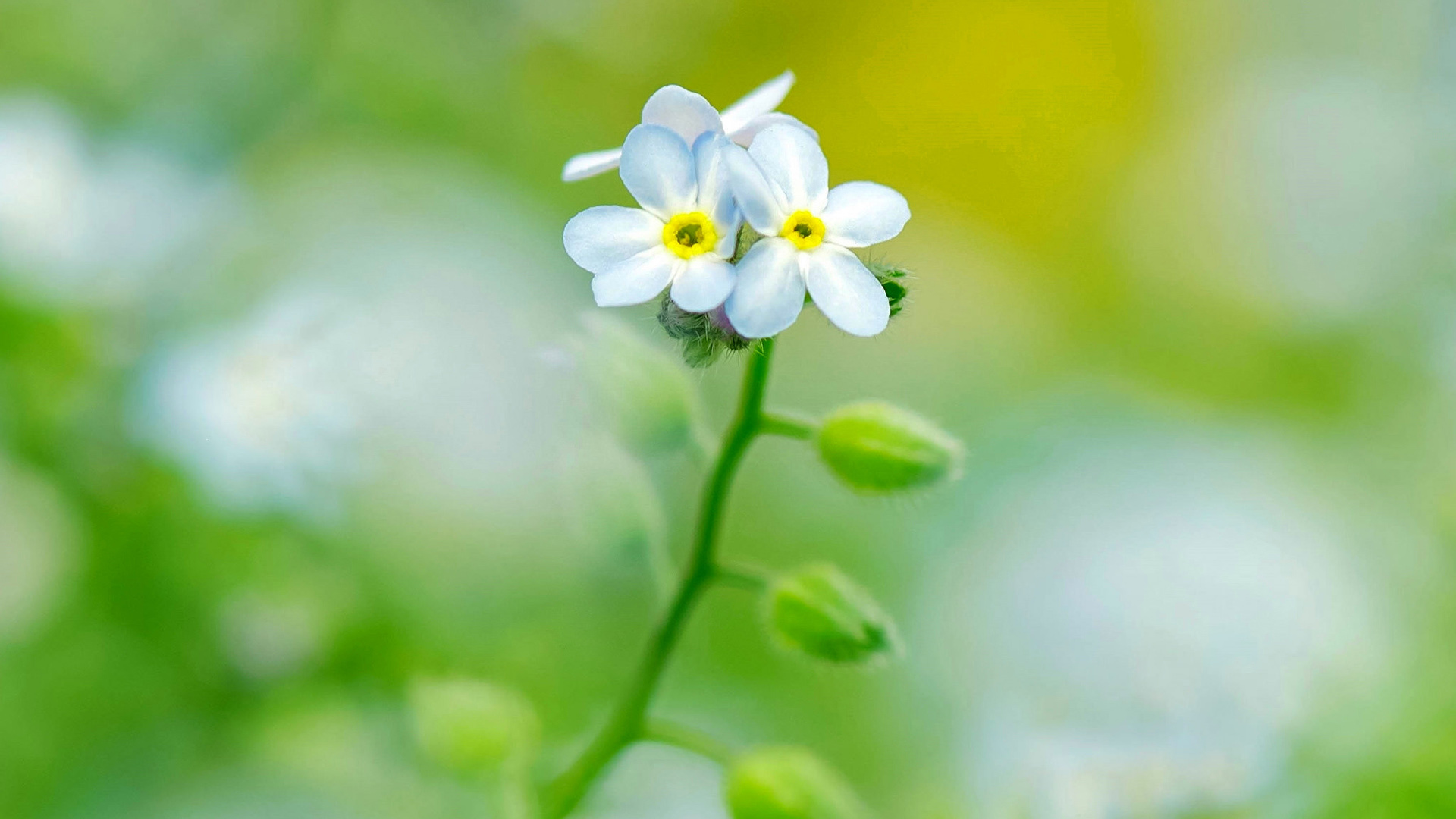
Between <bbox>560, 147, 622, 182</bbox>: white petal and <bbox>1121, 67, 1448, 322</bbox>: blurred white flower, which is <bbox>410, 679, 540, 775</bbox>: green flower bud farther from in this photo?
<bbox>1121, 67, 1448, 322</bbox>: blurred white flower

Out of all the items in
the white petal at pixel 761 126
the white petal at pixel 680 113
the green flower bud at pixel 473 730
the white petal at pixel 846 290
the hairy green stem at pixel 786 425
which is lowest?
the green flower bud at pixel 473 730

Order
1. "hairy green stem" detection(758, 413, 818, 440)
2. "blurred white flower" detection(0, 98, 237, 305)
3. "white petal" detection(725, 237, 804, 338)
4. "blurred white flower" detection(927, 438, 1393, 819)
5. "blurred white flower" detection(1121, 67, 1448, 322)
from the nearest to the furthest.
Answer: "white petal" detection(725, 237, 804, 338)
"hairy green stem" detection(758, 413, 818, 440)
"blurred white flower" detection(927, 438, 1393, 819)
"blurred white flower" detection(0, 98, 237, 305)
"blurred white flower" detection(1121, 67, 1448, 322)

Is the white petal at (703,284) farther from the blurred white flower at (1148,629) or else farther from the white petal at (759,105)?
the blurred white flower at (1148,629)

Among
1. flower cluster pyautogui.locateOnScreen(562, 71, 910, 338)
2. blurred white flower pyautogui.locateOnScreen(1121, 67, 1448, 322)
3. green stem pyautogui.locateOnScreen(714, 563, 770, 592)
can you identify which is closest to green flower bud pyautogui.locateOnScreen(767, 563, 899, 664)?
green stem pyautogui.locateOnScreen(714, 563, 770, 592)

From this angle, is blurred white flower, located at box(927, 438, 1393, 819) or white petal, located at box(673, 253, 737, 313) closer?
white petal, located at box(673, 253, 737, 313)

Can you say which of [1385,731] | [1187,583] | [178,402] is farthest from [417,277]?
[1385,731]

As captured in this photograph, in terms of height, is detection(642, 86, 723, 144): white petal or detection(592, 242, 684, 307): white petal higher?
detection(642, 86, 723, 144): white petal

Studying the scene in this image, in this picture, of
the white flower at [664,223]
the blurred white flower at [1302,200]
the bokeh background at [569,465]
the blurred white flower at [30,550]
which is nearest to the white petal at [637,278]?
the white flower at [664,223]
